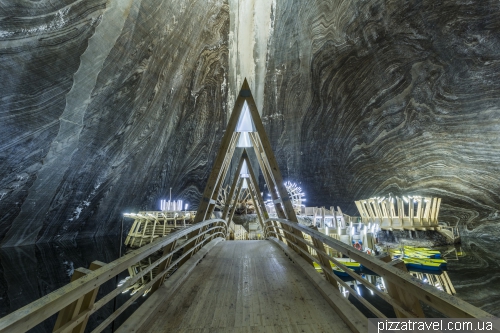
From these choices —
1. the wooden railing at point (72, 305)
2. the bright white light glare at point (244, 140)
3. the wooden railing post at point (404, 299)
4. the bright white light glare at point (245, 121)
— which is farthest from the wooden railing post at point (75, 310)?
the bright white light glare at point (244, 140)

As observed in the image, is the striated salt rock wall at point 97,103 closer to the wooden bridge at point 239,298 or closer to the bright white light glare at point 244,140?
the bright white light glare at point 244,140

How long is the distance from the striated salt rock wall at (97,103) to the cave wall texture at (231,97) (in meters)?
0.07

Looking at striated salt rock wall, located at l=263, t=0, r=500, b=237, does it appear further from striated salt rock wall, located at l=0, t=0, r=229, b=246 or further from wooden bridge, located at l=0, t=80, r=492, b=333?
wooden bridge, located at l=0, t=80, r=492, b=333

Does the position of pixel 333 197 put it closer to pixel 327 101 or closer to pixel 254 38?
pixel 327 101

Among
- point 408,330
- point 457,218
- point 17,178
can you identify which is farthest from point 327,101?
point 17,178

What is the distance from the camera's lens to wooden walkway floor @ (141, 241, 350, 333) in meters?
2.19

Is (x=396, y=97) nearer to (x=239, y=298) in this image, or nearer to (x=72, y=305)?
(x=239, y=298)

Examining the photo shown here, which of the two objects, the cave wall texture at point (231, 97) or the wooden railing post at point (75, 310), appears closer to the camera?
the wooden railing post at point (75, 310)

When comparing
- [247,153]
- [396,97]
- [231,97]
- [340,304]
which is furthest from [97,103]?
[396,97]

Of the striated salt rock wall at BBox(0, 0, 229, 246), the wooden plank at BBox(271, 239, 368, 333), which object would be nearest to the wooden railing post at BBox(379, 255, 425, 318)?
the wooden plank at BBox(271, 239, 368, 333)

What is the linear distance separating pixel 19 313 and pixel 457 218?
19.5 metres

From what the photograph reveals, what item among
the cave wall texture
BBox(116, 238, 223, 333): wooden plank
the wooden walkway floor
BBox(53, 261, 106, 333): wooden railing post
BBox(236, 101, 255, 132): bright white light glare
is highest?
the cave wall texture

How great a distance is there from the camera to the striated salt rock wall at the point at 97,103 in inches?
370

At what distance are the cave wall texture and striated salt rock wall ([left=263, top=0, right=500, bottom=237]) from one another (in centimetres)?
8
